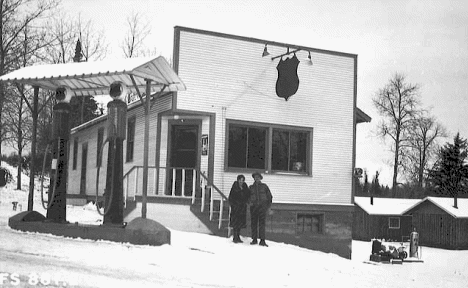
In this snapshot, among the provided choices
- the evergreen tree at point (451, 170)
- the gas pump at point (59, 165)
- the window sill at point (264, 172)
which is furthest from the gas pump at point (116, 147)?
the evergreen tree at point (451, 170)

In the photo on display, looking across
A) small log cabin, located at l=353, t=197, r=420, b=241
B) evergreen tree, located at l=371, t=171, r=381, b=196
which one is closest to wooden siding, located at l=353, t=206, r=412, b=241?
small log cabin, located at l=353, t=197, r=420, b=241

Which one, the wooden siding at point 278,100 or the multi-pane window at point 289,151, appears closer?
the wooden siding at point 278,100

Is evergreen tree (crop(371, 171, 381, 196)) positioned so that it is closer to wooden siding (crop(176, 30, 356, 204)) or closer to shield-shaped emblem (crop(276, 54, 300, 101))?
wooden siding (crop(176, 30, 356, 204))

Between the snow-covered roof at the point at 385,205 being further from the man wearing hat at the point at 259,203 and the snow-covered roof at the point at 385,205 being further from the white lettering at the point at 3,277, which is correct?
the white lettering at the point at 3,277

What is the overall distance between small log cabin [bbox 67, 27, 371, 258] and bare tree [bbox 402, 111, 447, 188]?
23476 millimetres

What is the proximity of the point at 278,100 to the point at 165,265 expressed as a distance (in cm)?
970

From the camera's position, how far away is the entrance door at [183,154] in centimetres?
1819

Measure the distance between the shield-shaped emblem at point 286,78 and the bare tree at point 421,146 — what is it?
84.7ft

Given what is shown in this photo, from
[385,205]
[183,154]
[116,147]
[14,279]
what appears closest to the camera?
[14,279]

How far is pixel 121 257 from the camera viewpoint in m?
10.8

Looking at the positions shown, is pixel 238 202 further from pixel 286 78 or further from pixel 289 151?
pixel 286 78

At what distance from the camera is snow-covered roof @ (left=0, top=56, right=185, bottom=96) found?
12461 millimetres

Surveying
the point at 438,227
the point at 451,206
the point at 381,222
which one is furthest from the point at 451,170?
the point at 381,222

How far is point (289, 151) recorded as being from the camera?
1956 cm
